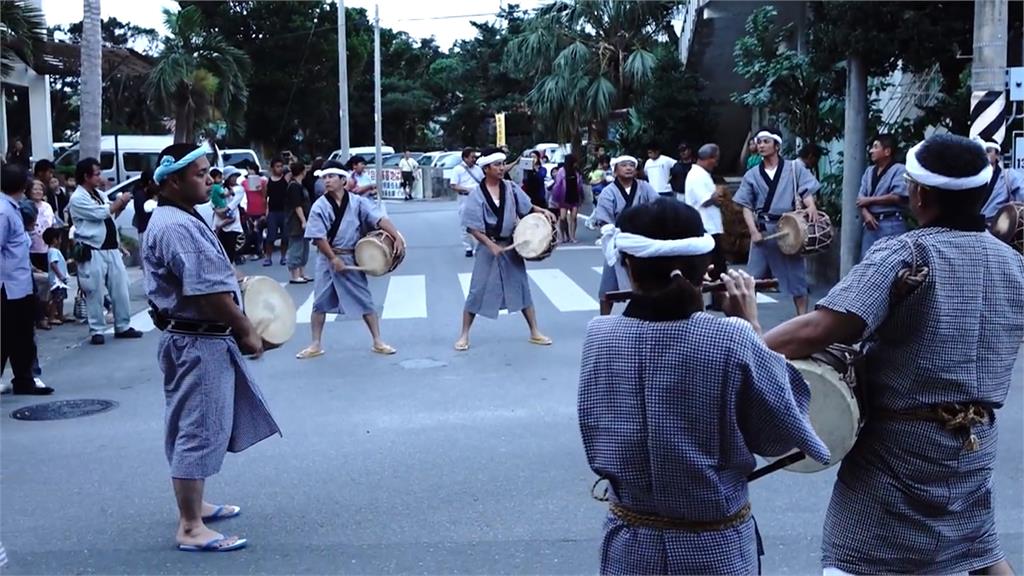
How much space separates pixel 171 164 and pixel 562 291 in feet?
30.4

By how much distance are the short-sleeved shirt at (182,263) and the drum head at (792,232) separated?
5.86m

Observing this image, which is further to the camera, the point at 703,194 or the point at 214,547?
the point at 703,194

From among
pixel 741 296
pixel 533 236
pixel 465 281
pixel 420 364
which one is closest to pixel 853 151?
pixel 533 236

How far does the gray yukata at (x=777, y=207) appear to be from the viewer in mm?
9812

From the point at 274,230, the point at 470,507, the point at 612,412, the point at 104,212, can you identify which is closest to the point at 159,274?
the point at 470,507

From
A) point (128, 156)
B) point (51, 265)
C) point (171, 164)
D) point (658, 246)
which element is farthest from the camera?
point (128, 156)

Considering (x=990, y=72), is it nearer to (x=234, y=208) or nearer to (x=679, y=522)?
(x=679, y=522)

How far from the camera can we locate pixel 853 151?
12648mm

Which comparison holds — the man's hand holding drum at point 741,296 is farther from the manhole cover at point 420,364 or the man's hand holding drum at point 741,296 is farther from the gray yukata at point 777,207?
the gray yukata at point 777,207

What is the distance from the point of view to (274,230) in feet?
57.4

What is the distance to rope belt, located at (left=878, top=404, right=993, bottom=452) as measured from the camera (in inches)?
118

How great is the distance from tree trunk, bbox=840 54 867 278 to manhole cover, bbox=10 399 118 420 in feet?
26.0

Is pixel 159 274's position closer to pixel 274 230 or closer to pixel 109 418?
pixel 109 418

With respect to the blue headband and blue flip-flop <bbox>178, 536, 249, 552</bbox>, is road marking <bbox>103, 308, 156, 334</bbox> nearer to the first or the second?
blue flip-flop <bbox>178, 536, 249, 552</bbox>
